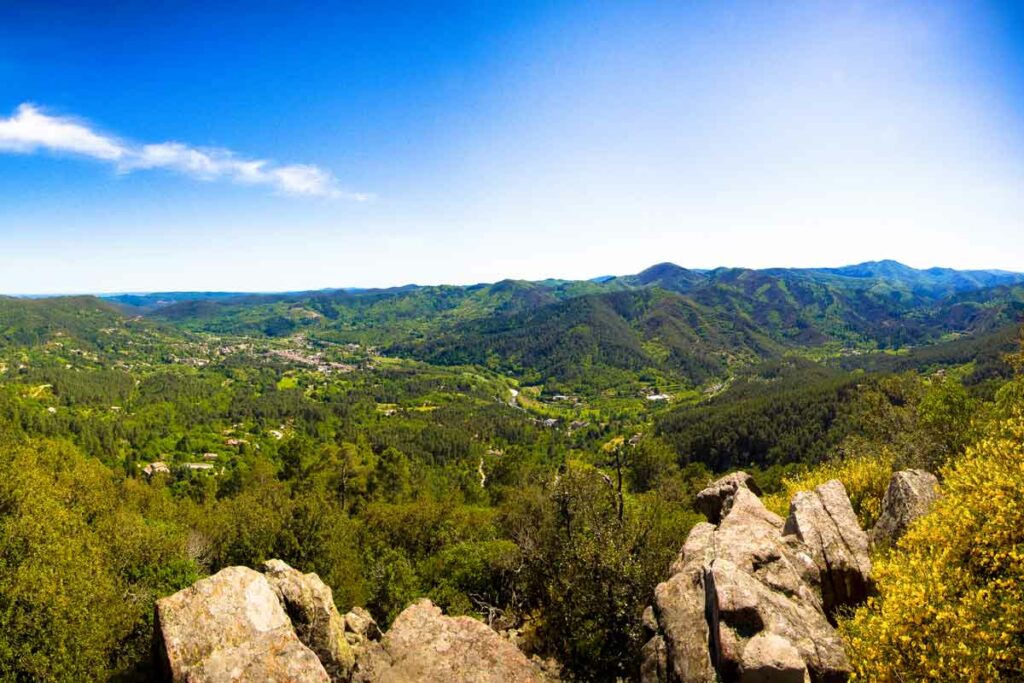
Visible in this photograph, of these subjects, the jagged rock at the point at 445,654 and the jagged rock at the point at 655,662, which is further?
the jagged rock at the point at 445,654

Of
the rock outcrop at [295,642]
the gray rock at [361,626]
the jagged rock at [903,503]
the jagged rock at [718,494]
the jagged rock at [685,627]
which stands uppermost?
the jagged rock at [903,503]

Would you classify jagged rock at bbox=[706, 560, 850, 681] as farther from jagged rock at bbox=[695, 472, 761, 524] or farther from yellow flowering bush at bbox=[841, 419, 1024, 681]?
jagged rock at bbox=[695, 472, 761, 524]

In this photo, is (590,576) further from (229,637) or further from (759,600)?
(229,637)

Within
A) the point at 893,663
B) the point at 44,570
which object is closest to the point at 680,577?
the point at 893,663

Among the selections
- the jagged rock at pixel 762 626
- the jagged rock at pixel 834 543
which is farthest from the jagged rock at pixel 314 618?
the jagged rock at pixel 834 543

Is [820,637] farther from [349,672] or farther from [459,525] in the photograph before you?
[459,525]

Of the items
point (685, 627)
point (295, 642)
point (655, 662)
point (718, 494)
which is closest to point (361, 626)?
point (295, 642)

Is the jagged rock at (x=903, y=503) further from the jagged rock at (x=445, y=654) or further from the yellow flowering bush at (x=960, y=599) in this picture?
the jagged rock at (x=445, y=654)
